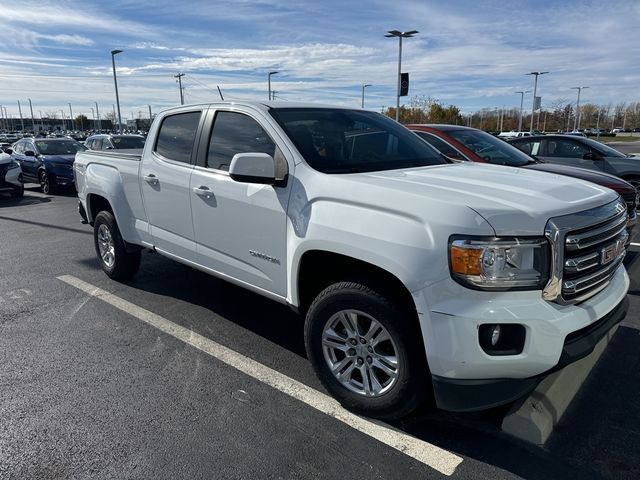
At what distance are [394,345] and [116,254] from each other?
385 centimetres

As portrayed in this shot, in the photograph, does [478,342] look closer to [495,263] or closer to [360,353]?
[495,263]

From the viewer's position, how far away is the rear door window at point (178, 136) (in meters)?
4.28

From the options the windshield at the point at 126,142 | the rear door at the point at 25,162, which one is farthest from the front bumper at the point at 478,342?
the rear door at the point at 25,162

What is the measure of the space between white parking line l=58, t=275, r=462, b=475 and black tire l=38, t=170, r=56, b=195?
34.3ft

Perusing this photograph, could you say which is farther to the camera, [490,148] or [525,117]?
[525,117]

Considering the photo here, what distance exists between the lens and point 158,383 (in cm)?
346

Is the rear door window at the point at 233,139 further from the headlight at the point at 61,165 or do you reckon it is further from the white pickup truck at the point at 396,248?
the headlight at the point at 61,165

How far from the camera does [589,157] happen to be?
9.78m

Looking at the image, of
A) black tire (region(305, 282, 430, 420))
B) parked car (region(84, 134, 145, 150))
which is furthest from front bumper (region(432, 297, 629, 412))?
parked car (region(84, 134, 145, 150))

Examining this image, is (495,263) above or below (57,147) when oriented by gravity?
above

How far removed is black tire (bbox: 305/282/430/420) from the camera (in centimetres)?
269

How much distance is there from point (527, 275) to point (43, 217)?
10274 mm

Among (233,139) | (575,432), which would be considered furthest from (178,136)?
(575,432)

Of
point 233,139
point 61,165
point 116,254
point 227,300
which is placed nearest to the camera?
point 233,139
